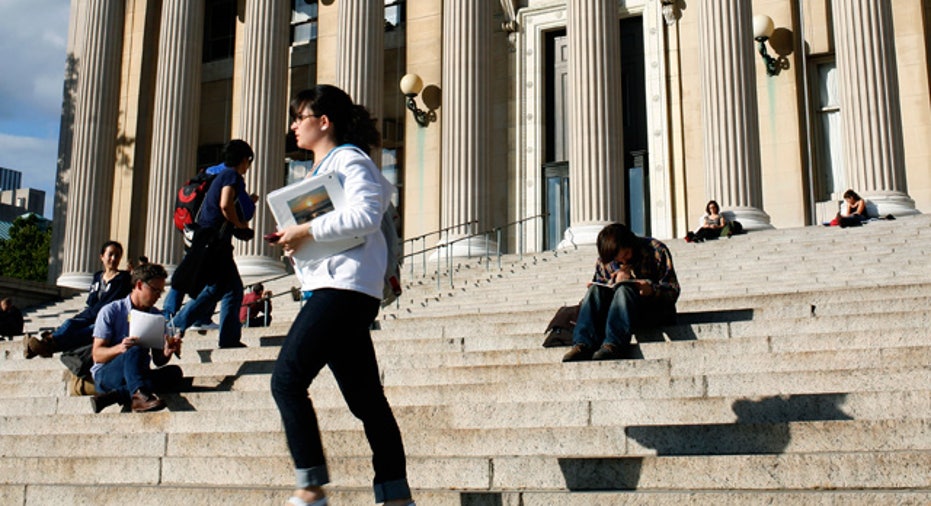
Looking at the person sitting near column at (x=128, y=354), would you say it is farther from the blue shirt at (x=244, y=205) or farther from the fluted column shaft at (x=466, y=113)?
the fluted column shaft at (x=466, y=113)

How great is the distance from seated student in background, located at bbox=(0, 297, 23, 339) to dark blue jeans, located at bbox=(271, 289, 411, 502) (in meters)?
15.2

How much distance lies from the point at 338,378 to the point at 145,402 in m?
3.69

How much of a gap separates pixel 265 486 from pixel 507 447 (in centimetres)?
138

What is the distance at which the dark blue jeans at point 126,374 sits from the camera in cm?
761

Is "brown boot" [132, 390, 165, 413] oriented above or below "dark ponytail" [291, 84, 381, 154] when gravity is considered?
below

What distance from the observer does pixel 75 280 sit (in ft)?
79.0

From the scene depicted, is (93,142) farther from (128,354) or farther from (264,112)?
(128,354)

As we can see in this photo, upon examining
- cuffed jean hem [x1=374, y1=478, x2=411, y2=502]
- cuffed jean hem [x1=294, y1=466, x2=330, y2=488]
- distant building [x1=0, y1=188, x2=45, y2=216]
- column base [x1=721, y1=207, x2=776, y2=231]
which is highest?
distant building [x1=0, y1=188, x2=45, y2=216]

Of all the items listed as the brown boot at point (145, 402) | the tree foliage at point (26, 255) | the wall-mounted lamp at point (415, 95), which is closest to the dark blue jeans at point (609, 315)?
the brown boot at point (145, 402)

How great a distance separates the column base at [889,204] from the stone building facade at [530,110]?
38 mm

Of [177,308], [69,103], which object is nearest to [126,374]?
[177,308]

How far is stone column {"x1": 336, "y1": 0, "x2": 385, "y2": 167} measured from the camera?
2256cm

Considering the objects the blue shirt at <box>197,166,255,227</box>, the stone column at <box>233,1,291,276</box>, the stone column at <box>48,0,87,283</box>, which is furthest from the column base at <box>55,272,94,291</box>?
the blue shirt at <box>197,166,255,227</box>

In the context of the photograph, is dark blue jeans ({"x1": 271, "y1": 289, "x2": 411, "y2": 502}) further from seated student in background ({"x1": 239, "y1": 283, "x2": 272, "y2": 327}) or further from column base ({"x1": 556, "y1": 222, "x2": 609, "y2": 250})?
column base ({"x1": 556, "y1": 222, "x2": 609, "y2": 250})
